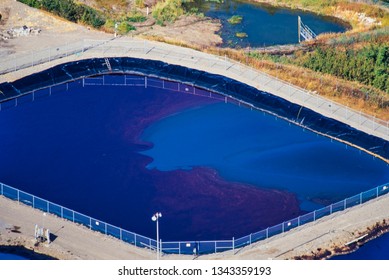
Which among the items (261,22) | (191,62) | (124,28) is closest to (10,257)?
(191,62)

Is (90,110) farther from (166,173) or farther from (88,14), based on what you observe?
(88,14)

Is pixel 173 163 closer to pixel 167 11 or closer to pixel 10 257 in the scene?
pixel 10 257

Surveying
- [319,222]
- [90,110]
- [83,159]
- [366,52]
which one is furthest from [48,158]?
[366,52]

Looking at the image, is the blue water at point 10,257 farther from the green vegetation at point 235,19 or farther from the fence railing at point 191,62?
the green vegetation at point 235,19

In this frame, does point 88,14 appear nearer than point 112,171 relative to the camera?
No

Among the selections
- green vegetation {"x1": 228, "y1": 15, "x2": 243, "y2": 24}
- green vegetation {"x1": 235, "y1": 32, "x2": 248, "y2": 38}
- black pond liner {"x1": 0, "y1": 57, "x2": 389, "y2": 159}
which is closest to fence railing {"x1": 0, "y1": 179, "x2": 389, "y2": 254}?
black pond liner {"x1": 0, "y1": 57, "x2": 389, "y2": 159}

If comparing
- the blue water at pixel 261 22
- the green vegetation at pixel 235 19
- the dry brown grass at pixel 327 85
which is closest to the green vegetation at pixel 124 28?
the dry brown grass at pixel 327 85
